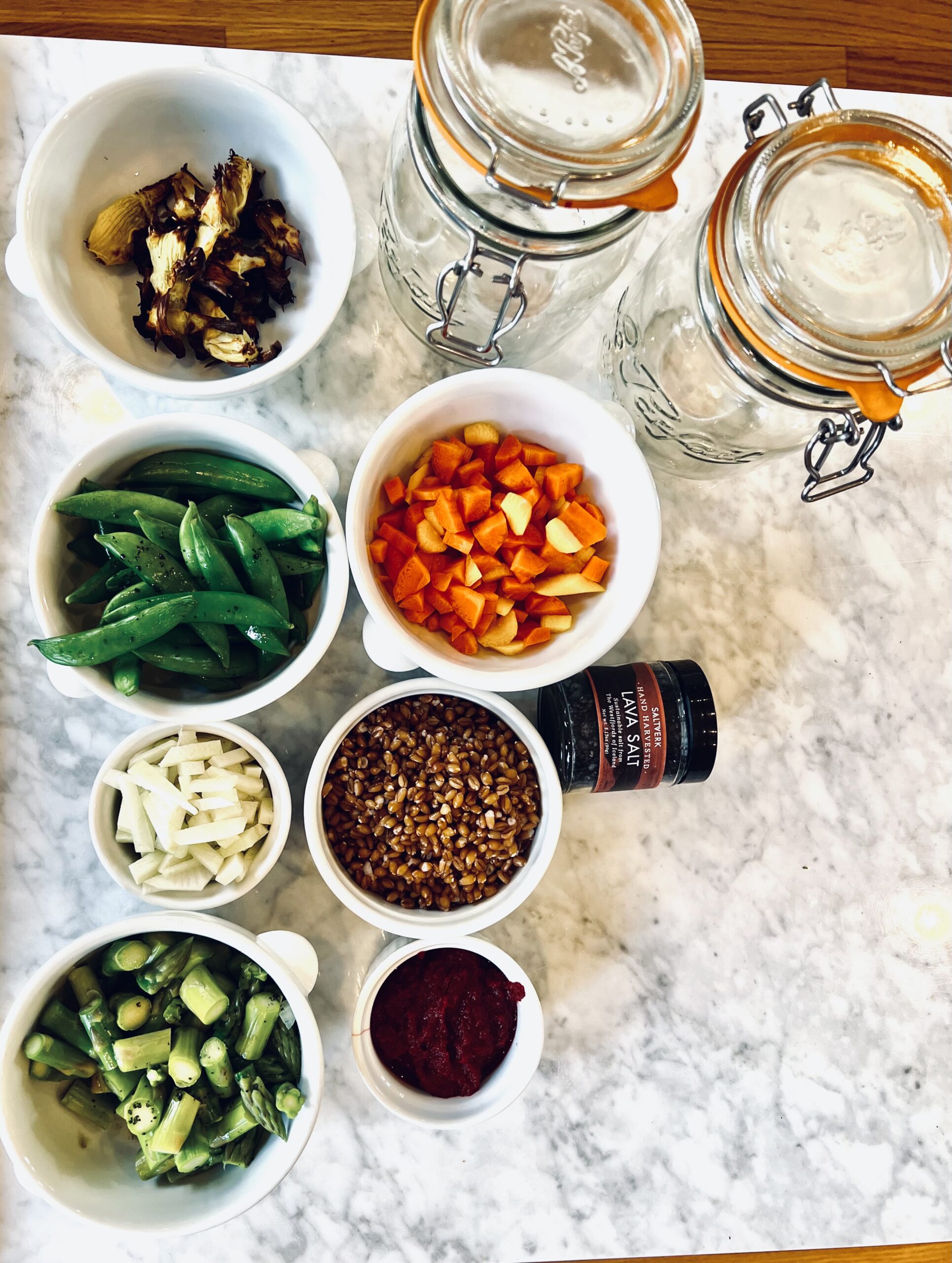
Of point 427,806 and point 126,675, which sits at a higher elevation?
point 126,675

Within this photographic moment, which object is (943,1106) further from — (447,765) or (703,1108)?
(447,765)

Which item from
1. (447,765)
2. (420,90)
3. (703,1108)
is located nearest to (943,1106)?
(703,1108)

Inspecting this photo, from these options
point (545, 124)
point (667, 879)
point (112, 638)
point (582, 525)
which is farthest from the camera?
point (667, 879)

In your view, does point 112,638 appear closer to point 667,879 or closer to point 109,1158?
point 109,1158

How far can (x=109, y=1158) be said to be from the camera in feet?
3.66

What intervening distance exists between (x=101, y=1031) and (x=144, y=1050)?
5 centimetres

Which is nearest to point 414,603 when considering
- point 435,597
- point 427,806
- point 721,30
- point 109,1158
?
point 435,597

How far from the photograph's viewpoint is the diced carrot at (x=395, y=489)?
1.11 metres

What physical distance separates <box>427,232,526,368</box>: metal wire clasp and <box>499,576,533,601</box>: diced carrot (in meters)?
0.25

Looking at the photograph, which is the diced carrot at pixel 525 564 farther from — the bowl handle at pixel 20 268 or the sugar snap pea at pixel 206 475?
the bowl handle at pixel 20 268

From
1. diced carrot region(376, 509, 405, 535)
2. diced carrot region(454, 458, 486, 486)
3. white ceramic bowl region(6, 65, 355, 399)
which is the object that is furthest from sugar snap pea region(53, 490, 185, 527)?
diced carrot region(454, 458, 486, 486)

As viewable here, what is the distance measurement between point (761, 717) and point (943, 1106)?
24.4 inches

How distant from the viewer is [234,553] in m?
1.08

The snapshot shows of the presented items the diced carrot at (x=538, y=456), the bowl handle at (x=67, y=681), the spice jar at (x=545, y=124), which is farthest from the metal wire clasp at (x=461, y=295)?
the bowl handle at (x=67, y=681)
